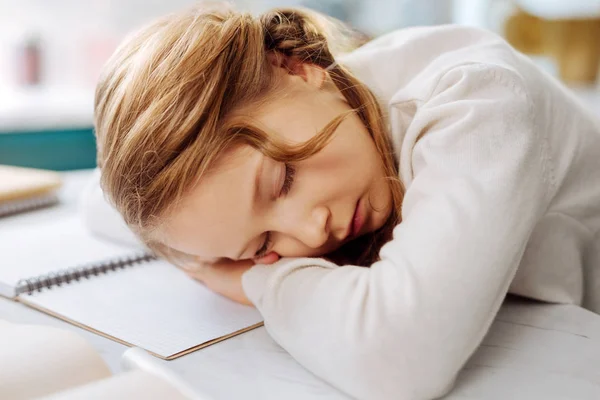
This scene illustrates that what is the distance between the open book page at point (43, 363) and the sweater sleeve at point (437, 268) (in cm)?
18

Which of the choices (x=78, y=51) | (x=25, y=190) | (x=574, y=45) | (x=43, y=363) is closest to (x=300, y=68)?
(x=43, y=363)

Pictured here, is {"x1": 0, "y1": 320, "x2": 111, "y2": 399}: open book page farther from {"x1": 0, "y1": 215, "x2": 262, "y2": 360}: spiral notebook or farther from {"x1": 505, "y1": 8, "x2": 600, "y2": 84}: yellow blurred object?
{"x1": 505, "y1": 8, "x2": 600, "y2": 84}: yellow blurred object

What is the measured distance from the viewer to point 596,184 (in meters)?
0.78

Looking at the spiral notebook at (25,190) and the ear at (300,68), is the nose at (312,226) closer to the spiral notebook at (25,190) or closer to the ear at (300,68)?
the ear at (300,68)

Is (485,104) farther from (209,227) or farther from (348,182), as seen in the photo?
(209,227)

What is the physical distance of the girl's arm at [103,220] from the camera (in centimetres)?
99

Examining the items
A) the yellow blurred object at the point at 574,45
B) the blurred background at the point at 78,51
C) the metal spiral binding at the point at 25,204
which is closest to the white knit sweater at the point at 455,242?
the metal spiral binding at the point at 25,204

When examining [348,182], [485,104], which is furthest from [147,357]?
[485,104]

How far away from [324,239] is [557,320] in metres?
0.25

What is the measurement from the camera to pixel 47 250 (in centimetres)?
95

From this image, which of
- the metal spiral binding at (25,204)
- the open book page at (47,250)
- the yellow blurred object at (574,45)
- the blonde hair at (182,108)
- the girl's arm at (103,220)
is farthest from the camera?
the yellow blurred object at (574,45)

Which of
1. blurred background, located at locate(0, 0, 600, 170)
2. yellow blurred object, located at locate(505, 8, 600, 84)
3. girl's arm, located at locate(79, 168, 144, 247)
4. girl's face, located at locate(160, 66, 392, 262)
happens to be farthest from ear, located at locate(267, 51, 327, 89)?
yellow blurred object, located at locate(505, 8, 600, 84)

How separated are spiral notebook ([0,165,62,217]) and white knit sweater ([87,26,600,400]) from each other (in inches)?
25.8

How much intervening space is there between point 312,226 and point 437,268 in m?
0.16
